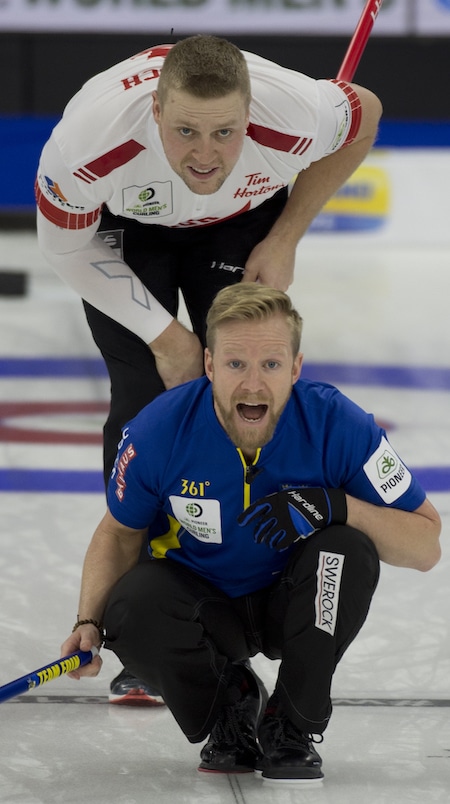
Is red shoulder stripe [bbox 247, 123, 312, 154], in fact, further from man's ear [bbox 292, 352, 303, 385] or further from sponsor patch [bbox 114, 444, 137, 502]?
sponsor patch [bbox 114, 444, 137, 502]

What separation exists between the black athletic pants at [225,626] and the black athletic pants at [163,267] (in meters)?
0.58

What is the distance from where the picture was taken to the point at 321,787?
2.25 meters

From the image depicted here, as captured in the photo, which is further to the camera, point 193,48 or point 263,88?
point 263,88

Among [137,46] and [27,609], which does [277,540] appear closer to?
[27,609]

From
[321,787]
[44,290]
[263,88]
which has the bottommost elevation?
[44,290]

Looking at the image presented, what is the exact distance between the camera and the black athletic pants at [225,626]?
87.4 inches

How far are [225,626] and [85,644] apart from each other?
0.24m

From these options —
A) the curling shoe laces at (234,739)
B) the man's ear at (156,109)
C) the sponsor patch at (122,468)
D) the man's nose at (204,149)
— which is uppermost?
the man's ear at (156,109)

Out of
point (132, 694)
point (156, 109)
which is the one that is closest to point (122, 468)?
point (132, 694)

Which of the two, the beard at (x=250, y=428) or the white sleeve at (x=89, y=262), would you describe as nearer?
the beard at (x=250, y=428)

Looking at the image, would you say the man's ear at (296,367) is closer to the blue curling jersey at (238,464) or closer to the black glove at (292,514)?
the blue curling jersey at (238,464)

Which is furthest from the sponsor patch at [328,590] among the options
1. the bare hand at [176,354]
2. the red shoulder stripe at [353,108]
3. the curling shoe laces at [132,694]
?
the red shoulder stripe at [353,108]

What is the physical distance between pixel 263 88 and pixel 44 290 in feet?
14.8

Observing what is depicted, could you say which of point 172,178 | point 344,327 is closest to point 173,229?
point 172,178
